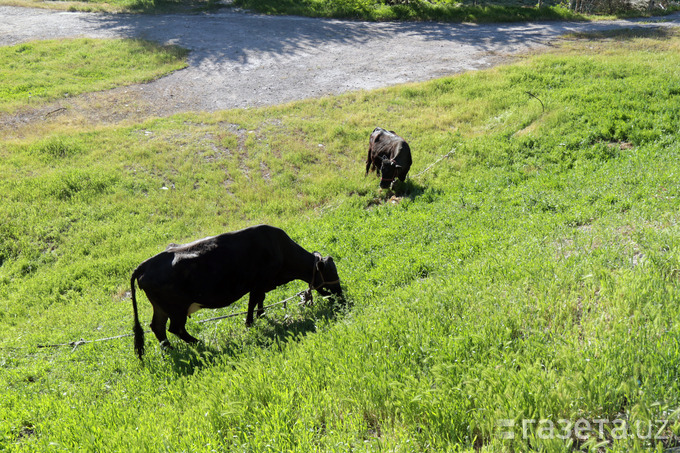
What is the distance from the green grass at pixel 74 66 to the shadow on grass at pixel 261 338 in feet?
57.2

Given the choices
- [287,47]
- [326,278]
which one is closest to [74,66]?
[287,47]

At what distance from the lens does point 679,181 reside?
8703 millimetres

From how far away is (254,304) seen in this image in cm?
757

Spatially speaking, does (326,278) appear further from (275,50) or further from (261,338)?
(275,50)

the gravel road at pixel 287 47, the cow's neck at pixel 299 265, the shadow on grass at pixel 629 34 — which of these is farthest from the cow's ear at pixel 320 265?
the shadow on grass at pixel 629 34

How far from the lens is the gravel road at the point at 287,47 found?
70.3 feet

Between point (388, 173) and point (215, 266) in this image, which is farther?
point (388, 173)

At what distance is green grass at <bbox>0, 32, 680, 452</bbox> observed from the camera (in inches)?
153

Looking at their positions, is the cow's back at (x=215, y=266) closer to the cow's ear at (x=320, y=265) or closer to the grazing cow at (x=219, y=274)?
the grazing cow at (x=219, y=274)

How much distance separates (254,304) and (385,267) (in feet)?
7.72

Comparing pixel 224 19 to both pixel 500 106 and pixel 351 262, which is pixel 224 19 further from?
pixel 351 262

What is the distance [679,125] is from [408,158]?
23.0 feet

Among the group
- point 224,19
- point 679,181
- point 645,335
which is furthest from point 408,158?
point 224,19

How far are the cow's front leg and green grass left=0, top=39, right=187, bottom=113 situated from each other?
17003 millimetres
